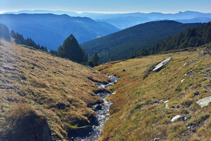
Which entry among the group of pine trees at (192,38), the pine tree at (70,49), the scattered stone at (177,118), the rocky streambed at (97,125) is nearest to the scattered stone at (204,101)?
the scattered stone at (177,118)

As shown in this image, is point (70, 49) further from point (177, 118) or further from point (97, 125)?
point (177, 118)

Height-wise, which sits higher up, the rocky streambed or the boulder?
the boulder

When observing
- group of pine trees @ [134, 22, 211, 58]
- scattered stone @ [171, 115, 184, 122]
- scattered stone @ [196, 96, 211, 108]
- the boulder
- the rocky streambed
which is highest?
group of pine trees @ [134, 22, 211, 58]

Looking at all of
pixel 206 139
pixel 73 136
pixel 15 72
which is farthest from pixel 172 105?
pixel 15 72

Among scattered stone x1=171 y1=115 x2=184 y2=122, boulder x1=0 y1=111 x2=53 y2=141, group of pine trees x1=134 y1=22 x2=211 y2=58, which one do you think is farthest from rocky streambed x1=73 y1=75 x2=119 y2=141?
group of pine trees x1=134 y1=22 x2=211 y2=58

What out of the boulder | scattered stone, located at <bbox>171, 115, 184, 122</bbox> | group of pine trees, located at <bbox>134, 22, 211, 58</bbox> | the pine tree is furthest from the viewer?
group of pine trees, located at <bbox>134, 22, 211, 58</bbox>

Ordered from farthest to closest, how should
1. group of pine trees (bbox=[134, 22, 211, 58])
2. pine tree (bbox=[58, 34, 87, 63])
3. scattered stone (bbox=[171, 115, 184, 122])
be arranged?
1. group of pine trees (bbox=[134, 22, 211, 58])
2. pine tree (bbox=[58, 34, 87, 63])
3. scattered stone (bbox=[171, 115, 184, 122])

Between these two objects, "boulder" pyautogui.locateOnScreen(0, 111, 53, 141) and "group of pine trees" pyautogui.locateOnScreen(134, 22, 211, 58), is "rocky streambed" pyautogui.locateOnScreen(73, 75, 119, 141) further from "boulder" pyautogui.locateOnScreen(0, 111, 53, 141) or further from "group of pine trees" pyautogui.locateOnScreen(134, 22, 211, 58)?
"group of pine trees" pyautogui.locateOnScreen(134, 22, 211, 58)

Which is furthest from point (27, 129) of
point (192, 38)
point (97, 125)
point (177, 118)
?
point (192, 38)

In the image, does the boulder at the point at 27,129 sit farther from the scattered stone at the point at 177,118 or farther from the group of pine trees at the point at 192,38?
the group of pine trees at the point at 192,38

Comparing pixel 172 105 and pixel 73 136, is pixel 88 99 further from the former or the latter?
pixel 172 105

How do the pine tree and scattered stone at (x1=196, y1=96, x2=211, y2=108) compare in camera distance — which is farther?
the pine tree

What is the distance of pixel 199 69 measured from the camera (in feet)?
56.7

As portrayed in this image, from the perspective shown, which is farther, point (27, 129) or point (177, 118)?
Result: point (177, 118)
